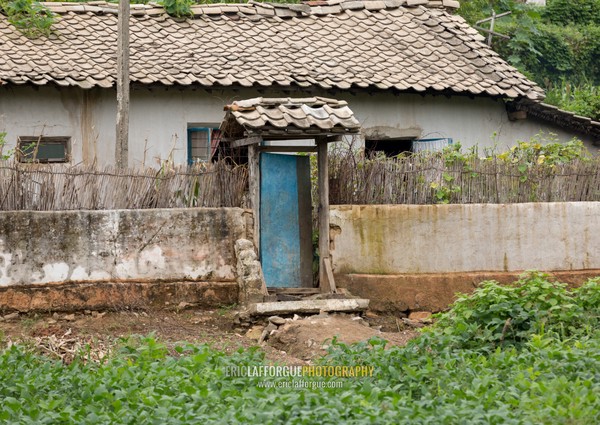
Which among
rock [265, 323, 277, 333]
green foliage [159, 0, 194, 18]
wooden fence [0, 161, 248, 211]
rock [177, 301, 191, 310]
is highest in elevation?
green foliage [159, 0, 194, 18]

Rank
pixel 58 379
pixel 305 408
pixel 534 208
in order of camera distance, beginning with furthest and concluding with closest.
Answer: pixel 534 208 < pixel 58 379 < pixel 305 408

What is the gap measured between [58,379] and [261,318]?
354 cm

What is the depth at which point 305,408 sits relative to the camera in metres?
6.11

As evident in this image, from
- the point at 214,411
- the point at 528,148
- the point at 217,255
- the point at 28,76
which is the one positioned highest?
the point at 28,76

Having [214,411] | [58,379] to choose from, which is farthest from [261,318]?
[214,411]

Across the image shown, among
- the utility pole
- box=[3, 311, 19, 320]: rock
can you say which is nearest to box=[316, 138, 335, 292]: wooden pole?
box=[3, 311, 19, 320]: rock

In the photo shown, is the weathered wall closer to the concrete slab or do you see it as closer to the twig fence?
the twig fence

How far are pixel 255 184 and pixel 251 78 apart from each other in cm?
407

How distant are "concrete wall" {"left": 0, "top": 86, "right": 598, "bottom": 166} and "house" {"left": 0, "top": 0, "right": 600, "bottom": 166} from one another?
0.02 m

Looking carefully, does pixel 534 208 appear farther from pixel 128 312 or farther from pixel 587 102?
pixel 587 102

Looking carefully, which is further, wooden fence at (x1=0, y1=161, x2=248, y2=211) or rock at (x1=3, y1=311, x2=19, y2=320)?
wooden fence at (x1=0, y1=161, x2=248, y2=211)

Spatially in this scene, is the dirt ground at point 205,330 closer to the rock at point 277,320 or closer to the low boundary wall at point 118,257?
the rock at point 277,320

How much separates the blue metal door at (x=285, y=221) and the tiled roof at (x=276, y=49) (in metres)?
3.38

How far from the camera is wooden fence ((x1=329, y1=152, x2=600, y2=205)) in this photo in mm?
11977
